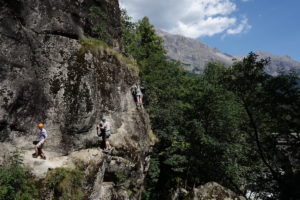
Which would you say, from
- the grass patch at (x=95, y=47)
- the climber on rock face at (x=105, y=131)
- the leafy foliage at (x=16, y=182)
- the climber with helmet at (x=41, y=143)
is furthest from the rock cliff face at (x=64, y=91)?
the leafy foliage at (x=16, y=182)

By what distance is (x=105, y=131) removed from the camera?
1597 centimetres

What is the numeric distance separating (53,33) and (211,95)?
17.7 m

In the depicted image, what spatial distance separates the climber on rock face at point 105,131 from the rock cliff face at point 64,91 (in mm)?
494

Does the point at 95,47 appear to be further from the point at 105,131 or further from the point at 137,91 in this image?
the point at 105,131

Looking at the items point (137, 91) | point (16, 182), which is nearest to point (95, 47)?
point (137, 91)

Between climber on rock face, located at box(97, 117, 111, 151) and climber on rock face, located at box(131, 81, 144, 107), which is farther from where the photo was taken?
climber on rock face, located at box(131, 81, 144, 107)

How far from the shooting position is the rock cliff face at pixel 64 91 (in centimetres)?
1341

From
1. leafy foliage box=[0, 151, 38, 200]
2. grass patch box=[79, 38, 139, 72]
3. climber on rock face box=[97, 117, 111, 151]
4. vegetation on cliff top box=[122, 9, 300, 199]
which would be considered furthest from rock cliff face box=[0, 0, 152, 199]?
vegetation on cliff top box=[122, 9, 300, 199]

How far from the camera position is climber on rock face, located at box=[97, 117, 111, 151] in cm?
1594

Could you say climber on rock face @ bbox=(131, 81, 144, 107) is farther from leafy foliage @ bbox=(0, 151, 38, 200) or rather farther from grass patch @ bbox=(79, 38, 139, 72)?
leafy foliage @ bbox=(0, 151, 38, 200)

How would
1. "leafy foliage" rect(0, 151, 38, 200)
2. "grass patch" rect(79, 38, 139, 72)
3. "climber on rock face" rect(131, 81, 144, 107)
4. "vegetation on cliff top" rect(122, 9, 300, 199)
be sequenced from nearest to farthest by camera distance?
"leafy foliage" rect(0, 151, 38, 200)
"grass patch" rect(79, 38, 139, 72)
"climber on rock face" rect(131, 81, 144, 107)
"vegetation on cliff top" rect(122, 9, 300, 199)

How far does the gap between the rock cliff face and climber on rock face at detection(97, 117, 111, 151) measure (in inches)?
19.5

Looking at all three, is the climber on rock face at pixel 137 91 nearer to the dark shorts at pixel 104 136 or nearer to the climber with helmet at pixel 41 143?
the dark shorts at pixel 104 136

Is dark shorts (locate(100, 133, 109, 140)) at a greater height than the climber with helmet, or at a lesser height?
greater
